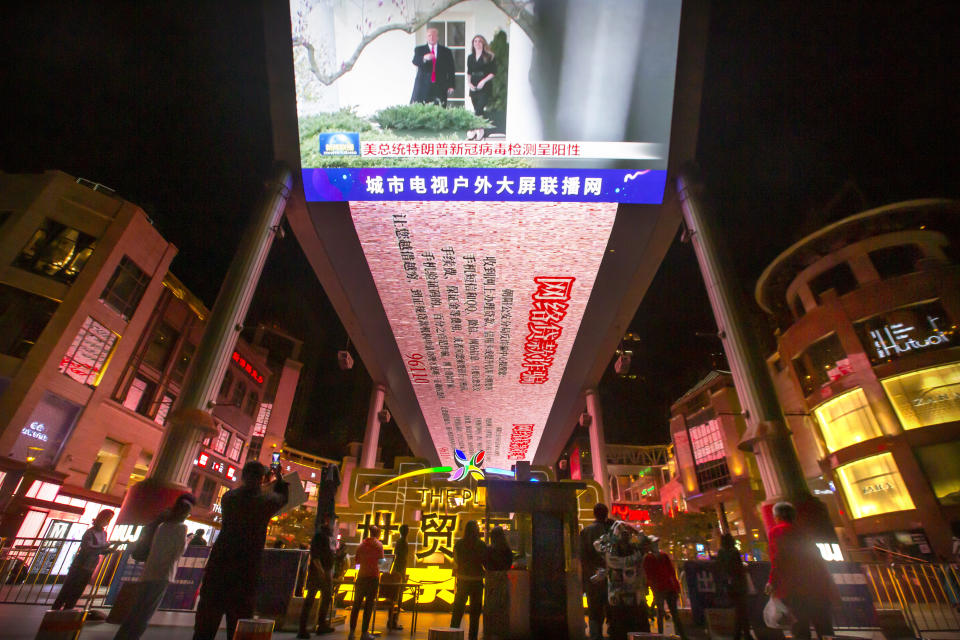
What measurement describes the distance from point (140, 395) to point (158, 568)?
1820 centimetres

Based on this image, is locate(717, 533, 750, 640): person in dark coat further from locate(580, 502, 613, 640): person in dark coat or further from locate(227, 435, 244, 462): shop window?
locate(227, 435, 244, 462): shop window

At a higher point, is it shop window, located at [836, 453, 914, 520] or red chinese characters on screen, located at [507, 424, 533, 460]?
red chinese characters on screen, located at [507, 424, 533, 460]

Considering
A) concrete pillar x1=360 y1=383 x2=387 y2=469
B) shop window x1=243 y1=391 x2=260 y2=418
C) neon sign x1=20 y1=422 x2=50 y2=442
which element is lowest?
neon sign x1=20 y1=422 x2=50 y2=442

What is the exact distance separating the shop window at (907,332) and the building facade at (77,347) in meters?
27.6

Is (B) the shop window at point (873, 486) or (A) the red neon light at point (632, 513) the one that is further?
(A) the red neon light at point (632, 513)

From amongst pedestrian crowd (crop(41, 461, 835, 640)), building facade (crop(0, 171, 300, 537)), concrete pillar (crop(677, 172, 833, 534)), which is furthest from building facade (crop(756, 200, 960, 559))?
building facade (crop(0, 171, 300, 537))

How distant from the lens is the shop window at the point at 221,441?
20969 mm

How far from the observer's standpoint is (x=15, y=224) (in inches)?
517

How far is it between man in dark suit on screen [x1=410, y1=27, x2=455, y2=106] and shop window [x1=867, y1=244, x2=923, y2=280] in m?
19.4

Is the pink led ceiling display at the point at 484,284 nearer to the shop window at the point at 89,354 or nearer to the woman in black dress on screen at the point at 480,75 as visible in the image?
the woman in black dress on screen at the point at 480,75

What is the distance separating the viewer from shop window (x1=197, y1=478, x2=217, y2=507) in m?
20.0

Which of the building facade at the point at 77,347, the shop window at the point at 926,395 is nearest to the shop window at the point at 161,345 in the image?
the building facade at the point at 77,347

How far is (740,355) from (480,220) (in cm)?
485

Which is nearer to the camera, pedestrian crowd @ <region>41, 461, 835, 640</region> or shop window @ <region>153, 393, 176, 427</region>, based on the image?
pedestrian crowd @ <region>41, 461, 835, 640</region>
